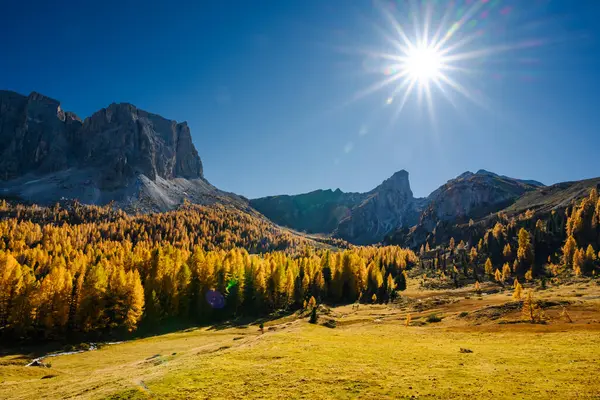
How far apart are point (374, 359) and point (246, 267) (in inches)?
3736

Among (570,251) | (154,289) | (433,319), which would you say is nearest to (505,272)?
(570,251)

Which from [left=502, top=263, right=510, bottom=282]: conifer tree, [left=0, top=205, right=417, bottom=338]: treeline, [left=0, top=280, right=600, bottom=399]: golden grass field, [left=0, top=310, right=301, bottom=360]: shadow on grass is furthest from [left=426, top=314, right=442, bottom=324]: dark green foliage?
[left=502, top=263, right=510, bottom=282]: conifer tree

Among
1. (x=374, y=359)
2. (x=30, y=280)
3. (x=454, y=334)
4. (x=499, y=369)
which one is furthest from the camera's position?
(x=30, y=280)

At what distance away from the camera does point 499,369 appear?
31625 millimetres

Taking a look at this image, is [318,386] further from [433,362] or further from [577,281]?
[577,281]

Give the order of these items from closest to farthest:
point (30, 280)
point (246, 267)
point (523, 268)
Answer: point (30, 280)
point (246, 267)
point (523, 268)

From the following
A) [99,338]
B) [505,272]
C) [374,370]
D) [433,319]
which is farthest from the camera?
[505,272]

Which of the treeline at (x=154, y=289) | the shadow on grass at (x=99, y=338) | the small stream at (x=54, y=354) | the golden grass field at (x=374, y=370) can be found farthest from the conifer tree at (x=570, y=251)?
the small stream at (x=54, y=354)

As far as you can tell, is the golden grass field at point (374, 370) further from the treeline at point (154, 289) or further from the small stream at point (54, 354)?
the treeline at point (154, 289)

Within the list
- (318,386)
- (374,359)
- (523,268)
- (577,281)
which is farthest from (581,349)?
(523,268)

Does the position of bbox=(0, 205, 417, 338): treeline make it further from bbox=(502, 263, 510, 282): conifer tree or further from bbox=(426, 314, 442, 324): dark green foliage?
bbox=(502, 263, 510, 282): conifer tree

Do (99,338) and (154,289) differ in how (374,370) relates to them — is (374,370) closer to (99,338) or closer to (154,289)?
(99,338)

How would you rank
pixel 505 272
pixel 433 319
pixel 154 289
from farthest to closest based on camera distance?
1. pixel 505 272
2. pixel 154 289
3. pixel 433 319

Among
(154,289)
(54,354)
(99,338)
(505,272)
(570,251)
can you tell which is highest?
(570,251)
